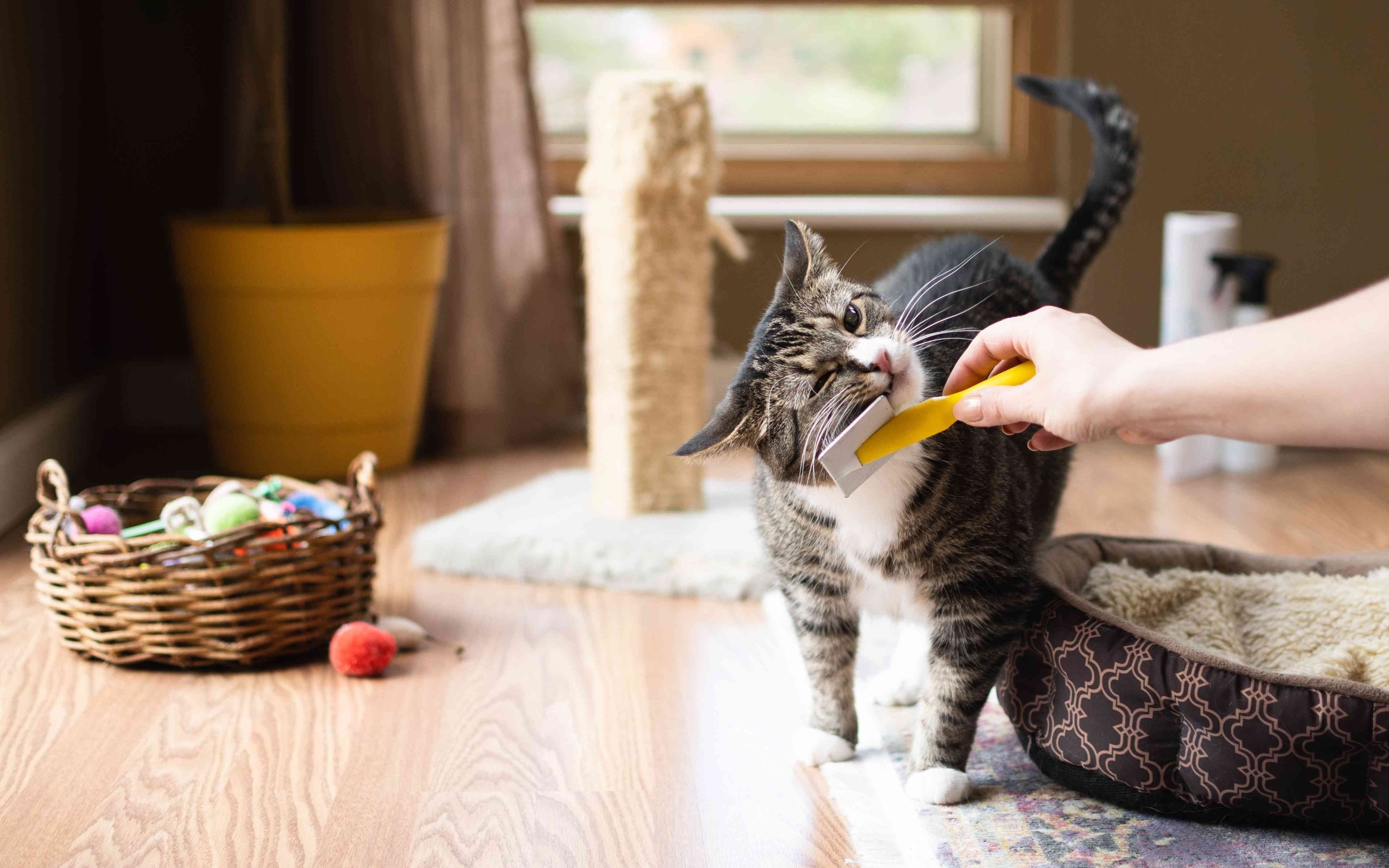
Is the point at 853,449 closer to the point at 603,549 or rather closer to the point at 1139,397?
the point at 1139,397

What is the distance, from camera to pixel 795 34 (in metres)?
3.10

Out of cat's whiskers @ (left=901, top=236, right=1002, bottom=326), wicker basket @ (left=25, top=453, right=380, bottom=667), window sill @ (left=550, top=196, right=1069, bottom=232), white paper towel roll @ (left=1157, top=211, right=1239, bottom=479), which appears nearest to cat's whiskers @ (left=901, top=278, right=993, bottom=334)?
cat's whiskers @ (left=901, top=236, right=1002, bottom=326)

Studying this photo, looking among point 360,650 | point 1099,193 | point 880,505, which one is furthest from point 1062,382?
point 360,650

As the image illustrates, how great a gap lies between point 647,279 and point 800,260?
2.94 feet

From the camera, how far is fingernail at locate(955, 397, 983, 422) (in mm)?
1055

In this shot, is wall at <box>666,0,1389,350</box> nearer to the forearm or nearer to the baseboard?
the baseboard

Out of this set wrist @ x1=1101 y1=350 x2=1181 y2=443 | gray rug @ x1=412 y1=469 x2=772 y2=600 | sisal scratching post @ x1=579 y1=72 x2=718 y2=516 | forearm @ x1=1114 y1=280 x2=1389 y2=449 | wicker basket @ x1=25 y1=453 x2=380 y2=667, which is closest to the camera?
forearm @ x1=1114 y1=280 x2=1389 y2=449

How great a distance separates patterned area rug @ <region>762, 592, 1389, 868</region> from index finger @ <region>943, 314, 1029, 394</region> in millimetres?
409

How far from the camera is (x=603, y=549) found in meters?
1.96

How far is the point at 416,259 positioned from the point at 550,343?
47cm

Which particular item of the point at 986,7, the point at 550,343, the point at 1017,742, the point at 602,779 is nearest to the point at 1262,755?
the point at 1017,742

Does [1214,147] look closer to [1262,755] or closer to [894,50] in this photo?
[894,50]

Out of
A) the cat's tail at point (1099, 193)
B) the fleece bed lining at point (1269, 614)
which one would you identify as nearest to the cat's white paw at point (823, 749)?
the fleece bed lining at point (1269, 614)

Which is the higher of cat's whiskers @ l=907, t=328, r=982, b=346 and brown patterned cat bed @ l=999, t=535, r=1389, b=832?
cat's whiskers @ l=907, t=328, r=982, b=346
